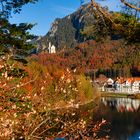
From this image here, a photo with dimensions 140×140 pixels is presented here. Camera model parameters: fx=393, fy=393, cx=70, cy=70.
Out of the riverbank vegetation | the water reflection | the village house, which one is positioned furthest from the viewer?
the village house

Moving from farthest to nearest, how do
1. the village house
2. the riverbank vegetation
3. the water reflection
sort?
the village house → the water reflection → the riverbank vegetation

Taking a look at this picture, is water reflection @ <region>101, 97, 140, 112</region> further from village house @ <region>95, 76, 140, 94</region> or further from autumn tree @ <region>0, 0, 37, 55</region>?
autumn tree @ <region>0, 0, 37, 55</region>

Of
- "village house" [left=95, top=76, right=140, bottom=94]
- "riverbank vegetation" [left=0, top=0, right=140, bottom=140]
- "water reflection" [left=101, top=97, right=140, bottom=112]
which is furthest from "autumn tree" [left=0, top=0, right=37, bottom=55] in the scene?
"village house" [left=95, top=76, right=140, bottom=94]

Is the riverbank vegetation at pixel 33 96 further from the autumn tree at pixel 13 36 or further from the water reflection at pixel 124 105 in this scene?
the water reflection at pixel 124 105

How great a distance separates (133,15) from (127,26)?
0.42 metres

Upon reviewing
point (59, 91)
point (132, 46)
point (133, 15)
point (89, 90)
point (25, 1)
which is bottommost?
point (89, 90)

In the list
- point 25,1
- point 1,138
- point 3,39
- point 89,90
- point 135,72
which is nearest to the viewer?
point 1,138

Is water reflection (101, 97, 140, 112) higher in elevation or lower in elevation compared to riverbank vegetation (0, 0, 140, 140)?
lower

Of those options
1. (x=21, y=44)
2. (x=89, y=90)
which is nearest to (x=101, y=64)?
(x=89, y=90)

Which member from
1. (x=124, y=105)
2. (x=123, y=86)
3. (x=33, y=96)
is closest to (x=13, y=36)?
(x=33, y=96)

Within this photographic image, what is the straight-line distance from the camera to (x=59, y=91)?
22.6 feet

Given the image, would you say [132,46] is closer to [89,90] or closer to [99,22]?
[99,22]

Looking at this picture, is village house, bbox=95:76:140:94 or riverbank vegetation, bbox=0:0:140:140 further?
village house, bbox=95:76:140:94

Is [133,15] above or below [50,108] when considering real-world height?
above
